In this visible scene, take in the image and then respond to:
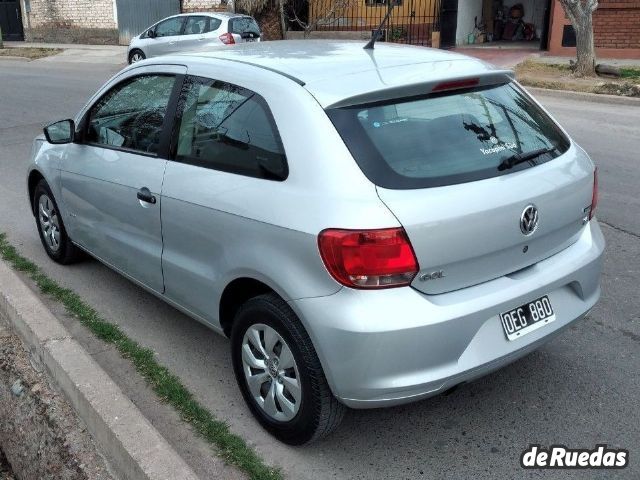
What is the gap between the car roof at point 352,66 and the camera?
Result: 3090 millimetres

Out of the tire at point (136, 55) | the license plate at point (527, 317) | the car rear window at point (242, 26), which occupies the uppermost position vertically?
the car rear window at point (242, 26)

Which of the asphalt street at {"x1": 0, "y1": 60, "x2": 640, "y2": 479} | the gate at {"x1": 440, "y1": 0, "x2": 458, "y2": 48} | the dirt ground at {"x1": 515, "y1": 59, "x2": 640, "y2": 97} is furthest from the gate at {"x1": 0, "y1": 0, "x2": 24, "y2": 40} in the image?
the asphalt street at {"x1": 0, "y1": 60, "x2": 640, "y2": 479}

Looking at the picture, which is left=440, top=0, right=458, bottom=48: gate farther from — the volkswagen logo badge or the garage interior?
the volkswagen logo badge

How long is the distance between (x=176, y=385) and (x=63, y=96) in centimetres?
1247

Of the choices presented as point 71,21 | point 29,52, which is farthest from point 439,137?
point 71,21

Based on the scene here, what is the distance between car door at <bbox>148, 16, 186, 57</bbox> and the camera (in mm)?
18797

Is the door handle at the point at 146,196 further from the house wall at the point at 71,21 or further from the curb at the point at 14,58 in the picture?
the house wall at the point at 71,21

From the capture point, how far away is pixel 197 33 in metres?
18.6

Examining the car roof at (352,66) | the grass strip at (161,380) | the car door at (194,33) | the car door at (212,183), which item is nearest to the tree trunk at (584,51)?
the car door at (194,33)

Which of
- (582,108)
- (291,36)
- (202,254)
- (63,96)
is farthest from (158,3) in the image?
(202,254)

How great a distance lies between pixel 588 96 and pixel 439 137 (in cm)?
1119

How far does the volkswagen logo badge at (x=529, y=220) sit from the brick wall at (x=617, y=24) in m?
16.6

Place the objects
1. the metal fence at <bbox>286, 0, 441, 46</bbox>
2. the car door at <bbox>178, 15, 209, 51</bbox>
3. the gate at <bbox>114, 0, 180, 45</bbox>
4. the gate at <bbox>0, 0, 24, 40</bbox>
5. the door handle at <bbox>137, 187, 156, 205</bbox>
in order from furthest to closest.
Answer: the gate at <bbox>0, 0, 24, 40</bbox> < the gate at <bbox>114, 0, 180, 45</bbox> < the metal fence at <bbox>286, 0, 441, 46</bbox> < the car door at <bbox>178, 15, 209, 51</bbox> < the door handle at <bbox>137, 187, 156, 205</bbox>

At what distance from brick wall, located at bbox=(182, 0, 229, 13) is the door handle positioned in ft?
70.6
